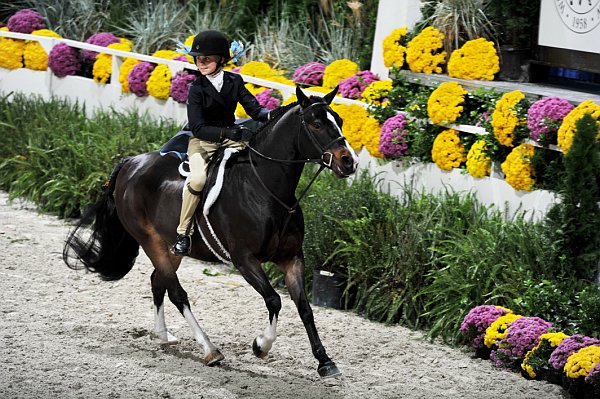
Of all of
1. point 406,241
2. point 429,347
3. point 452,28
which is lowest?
point 429,347

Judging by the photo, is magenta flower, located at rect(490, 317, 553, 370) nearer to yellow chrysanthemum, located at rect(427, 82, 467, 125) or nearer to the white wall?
yellow chrysanthemum, located at rect(427, 82, 467, 125)

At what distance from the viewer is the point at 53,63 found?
15.4 metres

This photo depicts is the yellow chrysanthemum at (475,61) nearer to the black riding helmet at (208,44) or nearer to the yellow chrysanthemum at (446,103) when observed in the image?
the yellow chrysanthemum at (446,103)

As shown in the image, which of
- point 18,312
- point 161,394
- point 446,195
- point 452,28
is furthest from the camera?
point 452,28

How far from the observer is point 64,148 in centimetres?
1259

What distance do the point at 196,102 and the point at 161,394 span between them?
2.04m

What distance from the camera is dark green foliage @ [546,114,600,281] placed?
26.1 feet

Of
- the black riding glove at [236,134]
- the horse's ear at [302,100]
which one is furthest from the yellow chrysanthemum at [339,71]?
the horse's ear at [302,100]

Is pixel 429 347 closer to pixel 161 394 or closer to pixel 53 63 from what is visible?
pixel 161 394

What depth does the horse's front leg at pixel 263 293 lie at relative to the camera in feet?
23.3

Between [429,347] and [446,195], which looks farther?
[446,195]

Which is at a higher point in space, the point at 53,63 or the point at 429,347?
the point at 53,63

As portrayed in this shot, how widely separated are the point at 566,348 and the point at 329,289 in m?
2.64

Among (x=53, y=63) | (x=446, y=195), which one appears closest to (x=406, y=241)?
(x=446, y=195)
